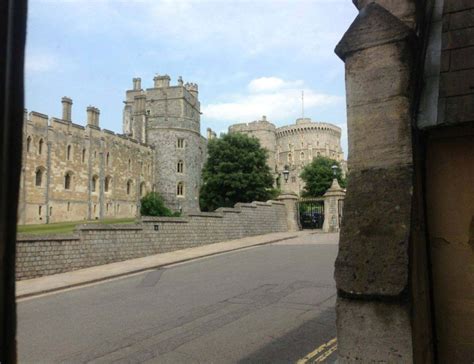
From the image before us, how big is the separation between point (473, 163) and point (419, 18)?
4.75 ft

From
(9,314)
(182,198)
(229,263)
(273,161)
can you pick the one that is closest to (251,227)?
(229,263)

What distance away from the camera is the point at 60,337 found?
22.2 feet

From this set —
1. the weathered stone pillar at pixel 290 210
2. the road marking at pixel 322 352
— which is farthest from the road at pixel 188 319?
the weathered stone pillar at pixel 290 210

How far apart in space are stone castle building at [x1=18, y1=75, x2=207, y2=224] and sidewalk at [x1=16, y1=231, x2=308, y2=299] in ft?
86.3

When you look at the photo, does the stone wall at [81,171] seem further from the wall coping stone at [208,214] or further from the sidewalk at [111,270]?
the sidewalk at [111,270]

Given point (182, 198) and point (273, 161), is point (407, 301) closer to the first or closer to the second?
point (182, 198)

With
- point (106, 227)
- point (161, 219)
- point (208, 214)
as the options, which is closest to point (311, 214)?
point (208, 214)

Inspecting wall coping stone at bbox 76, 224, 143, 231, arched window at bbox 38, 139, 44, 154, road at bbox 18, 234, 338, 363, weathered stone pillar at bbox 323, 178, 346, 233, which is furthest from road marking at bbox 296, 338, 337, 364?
Result: arched window at bbox 38, 139, 44, 154

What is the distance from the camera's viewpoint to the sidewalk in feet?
41.5

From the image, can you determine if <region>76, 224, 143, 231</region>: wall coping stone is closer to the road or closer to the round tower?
the road

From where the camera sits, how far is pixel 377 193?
3467mm

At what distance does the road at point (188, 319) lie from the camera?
18.8 feet

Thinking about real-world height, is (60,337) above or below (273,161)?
below

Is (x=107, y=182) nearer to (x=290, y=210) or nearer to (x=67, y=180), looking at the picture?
(x=67, y=180)
